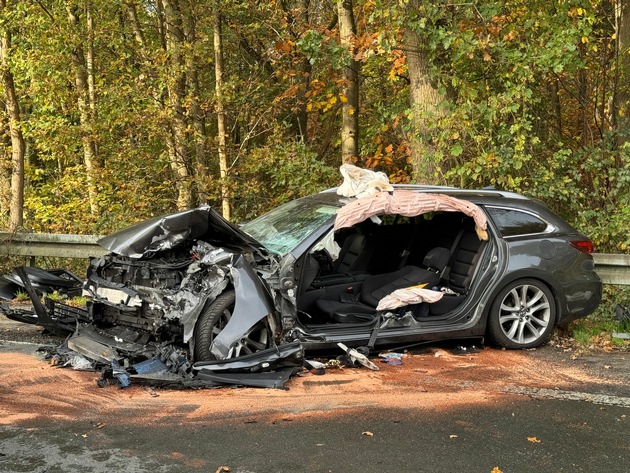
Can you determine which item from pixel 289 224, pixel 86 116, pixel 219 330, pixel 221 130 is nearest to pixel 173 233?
pixel 219 330

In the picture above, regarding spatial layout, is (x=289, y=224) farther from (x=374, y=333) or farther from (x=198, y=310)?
(x=198, y=310)

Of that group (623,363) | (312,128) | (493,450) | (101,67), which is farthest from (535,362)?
(312,128)

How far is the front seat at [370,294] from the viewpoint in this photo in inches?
270

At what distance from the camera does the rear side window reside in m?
7.41

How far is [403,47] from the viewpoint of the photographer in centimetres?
1146

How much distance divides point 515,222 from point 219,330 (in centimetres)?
342

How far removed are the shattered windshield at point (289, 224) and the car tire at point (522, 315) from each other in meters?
1.97

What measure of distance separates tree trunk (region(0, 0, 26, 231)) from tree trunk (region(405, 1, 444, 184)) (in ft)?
22.5

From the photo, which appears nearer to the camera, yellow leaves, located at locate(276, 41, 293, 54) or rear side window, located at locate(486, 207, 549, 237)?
rear side window, located at locate(486, 207, 549, 237)

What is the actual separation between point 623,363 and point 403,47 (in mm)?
6427

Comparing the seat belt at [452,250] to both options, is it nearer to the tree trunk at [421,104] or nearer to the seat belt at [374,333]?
the seat belt at [374,333]

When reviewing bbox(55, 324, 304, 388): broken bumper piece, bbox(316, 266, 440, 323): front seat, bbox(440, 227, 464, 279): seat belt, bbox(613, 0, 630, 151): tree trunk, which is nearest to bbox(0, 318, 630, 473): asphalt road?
bbox(55, 324, 304, 388): broken bumper piece

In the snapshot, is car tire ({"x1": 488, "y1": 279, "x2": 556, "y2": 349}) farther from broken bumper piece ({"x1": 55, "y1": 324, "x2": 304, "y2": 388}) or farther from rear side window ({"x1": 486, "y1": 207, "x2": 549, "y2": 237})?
broken bumper piece ({"x1": 55, "y1": 324, "x2": 304, "y2": 388})

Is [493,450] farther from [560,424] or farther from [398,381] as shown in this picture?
[398,381]
